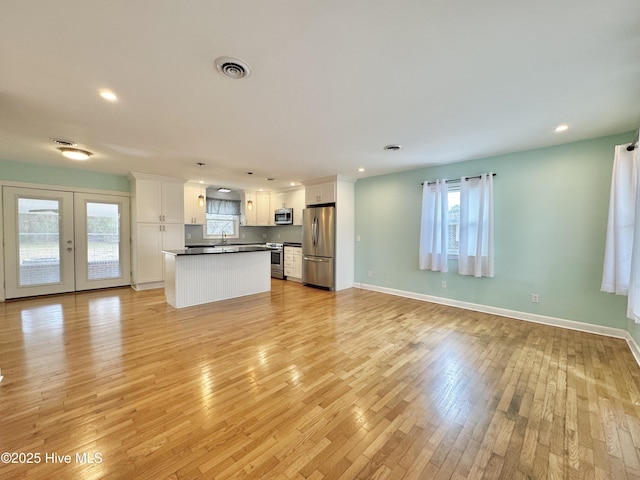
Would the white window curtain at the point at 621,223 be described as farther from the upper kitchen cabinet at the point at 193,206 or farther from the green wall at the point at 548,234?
the upper kitchen cabinet at the point at 193,206

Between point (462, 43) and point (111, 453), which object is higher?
point (462, 43)

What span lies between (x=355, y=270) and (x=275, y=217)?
3.00 meters

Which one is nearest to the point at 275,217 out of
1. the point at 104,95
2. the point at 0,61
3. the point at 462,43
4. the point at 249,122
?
the point at 249,122

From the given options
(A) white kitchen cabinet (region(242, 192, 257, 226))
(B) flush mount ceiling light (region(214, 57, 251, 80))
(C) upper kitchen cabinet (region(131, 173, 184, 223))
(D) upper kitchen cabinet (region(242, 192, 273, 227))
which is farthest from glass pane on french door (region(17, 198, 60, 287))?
(B) flush mount ceiling light (region(214, 57, 251, 80))

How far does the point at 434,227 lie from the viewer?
15.0ft

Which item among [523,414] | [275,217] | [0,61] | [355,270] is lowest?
[523,414]

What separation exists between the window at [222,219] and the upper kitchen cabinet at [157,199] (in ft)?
3.66

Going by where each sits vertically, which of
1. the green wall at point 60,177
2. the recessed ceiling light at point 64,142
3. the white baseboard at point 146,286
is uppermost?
the recessed ceiling light at point 64,142

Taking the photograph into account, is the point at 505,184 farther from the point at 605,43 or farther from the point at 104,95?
the point at 104,95

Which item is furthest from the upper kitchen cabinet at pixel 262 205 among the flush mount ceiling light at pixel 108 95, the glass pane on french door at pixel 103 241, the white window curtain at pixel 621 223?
the white window curtain at pixel 621 223

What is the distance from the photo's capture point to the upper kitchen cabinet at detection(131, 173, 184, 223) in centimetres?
546

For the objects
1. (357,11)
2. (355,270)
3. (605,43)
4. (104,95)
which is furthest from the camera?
(355,270)

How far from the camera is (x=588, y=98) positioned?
2.30 metres

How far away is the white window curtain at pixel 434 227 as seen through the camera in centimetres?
450
